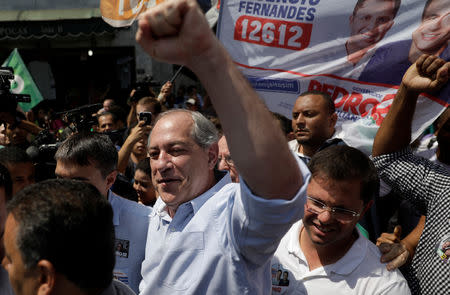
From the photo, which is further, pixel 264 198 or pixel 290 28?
pixel 290 28

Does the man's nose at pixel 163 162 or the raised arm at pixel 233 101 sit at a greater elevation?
the raised arm at pixel 233 101

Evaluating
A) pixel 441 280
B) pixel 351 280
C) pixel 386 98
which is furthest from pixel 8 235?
pixel 386 98

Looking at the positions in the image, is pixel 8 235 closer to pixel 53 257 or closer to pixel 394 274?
pixel 53 257

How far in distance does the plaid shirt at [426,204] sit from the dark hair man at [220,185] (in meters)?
0.76

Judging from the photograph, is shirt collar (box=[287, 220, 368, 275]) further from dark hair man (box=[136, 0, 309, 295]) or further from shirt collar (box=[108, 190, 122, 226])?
shirt collar (box=[108, 190, 122, 226])

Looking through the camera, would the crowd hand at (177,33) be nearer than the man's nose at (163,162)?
Yes

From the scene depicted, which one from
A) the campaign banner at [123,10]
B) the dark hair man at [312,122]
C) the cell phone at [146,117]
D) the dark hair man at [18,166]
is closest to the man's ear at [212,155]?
the dark hair man at [312,122]

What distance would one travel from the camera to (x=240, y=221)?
1.21m

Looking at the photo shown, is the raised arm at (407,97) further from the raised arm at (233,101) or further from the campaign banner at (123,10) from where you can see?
the campaign banner at (123,10)

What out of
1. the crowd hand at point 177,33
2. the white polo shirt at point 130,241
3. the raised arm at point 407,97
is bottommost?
the white polo shirt at point 130,241

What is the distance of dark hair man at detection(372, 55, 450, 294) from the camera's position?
180 cm

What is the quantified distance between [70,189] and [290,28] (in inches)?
99.6

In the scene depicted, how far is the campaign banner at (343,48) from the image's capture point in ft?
9.82

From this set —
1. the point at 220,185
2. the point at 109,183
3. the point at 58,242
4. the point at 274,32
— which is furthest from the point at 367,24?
the point at 58,242
